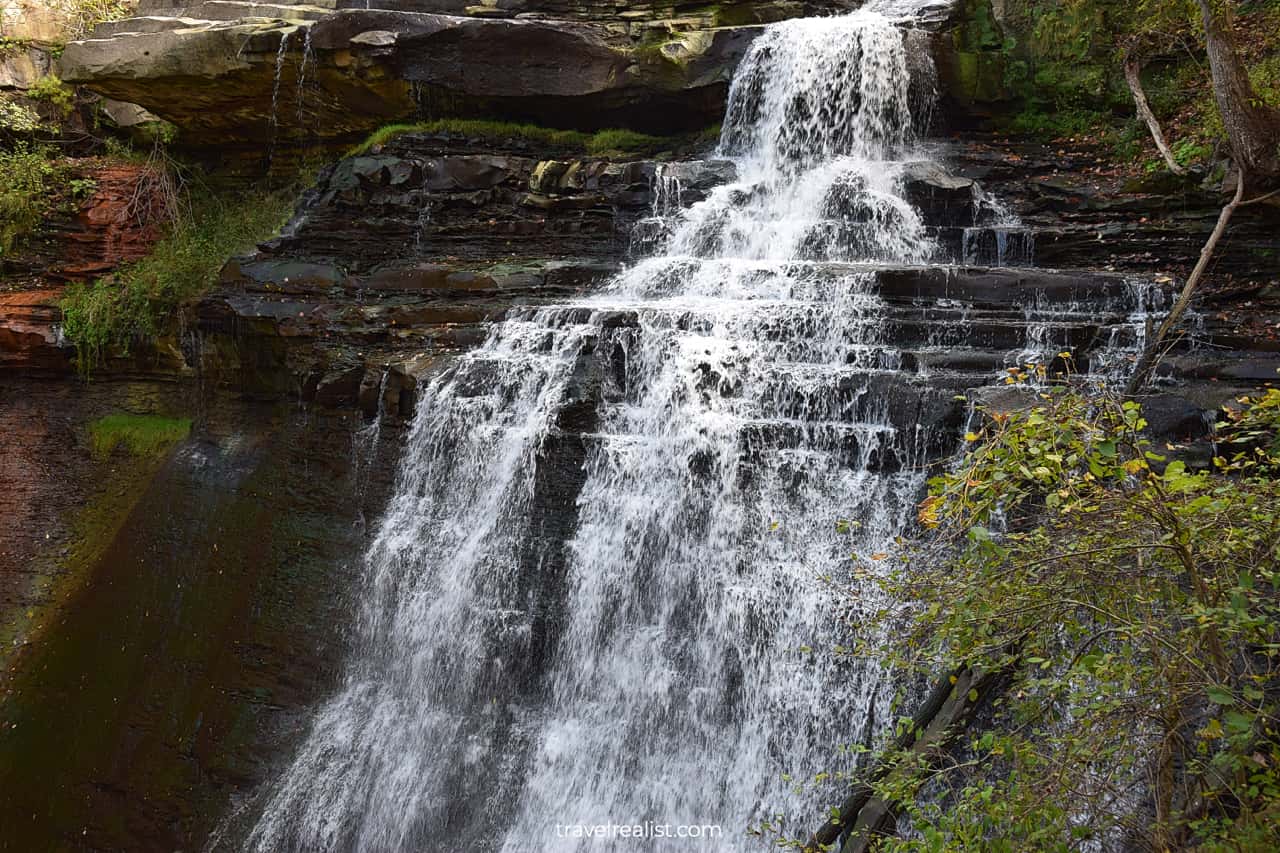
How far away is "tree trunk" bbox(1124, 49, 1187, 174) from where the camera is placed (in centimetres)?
994

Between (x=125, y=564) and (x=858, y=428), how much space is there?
8.01 m

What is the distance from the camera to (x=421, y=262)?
11.0m

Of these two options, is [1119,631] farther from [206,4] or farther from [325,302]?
[206,4]

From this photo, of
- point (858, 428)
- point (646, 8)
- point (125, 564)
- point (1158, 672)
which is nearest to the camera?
point (1158, 672)

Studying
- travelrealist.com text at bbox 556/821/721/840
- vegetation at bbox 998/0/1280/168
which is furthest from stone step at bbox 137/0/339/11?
travelrealist.com text at bbox 556/821/721/840

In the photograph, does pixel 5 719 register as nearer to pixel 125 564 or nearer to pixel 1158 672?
pixel 125 564

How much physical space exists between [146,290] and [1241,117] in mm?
12494

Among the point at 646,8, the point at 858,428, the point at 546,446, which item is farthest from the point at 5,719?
the point at 646,8

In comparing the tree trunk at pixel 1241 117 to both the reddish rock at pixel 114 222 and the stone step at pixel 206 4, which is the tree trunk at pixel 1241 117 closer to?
the stone step at pixel 206 4

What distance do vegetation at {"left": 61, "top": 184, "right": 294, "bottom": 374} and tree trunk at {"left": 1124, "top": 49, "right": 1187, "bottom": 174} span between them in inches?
457

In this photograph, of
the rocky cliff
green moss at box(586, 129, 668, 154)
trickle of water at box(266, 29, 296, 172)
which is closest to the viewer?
the rocky cliff

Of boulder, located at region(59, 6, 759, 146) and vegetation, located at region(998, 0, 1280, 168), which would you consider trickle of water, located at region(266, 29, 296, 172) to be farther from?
vegetation, located at region(998, 0, 1280, 168)

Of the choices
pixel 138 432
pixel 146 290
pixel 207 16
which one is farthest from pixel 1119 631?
pixel 207 16

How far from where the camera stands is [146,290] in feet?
37.6
